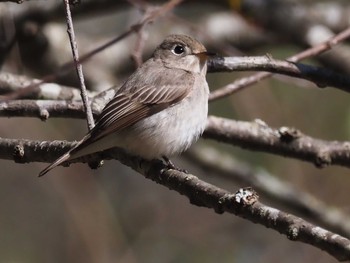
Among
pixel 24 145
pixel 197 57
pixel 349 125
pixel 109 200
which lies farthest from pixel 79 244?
pixel 24 145

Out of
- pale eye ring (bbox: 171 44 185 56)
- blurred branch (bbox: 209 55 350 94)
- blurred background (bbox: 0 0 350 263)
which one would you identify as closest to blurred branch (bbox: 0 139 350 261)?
blurred branch (bbox: 209 55 350 94)

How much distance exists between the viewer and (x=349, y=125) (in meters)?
6.14

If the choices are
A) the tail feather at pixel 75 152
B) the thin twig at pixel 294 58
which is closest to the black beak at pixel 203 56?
the thin twig at pixel 294 58

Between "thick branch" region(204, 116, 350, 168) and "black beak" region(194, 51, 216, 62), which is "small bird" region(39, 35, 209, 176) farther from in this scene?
"thick branch" region(204, 116, 350, 168)

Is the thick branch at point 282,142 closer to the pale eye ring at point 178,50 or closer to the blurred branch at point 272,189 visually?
the pale eye ring at point 178,50

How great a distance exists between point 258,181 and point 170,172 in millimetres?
2363

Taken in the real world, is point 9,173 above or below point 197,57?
below

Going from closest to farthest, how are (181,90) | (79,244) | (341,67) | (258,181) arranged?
(181,90), (258,181), (341,67), (79,244)

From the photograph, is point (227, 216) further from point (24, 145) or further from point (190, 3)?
point (24, 145)

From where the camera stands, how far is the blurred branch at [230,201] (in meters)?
2.45

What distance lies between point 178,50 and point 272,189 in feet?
4.54

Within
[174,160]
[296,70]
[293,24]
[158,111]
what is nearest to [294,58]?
[296,70]

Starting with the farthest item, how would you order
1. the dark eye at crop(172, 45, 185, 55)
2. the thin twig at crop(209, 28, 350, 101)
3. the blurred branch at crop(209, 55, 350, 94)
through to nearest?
1. the dark eye at crop(172, 45, 185, 55)
2. the thin twig at crop(209, 28, 350, 101)
3. the blurred branch at crop(209, 55, 350, 94)

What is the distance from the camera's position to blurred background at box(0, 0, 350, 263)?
5801 millimetres
